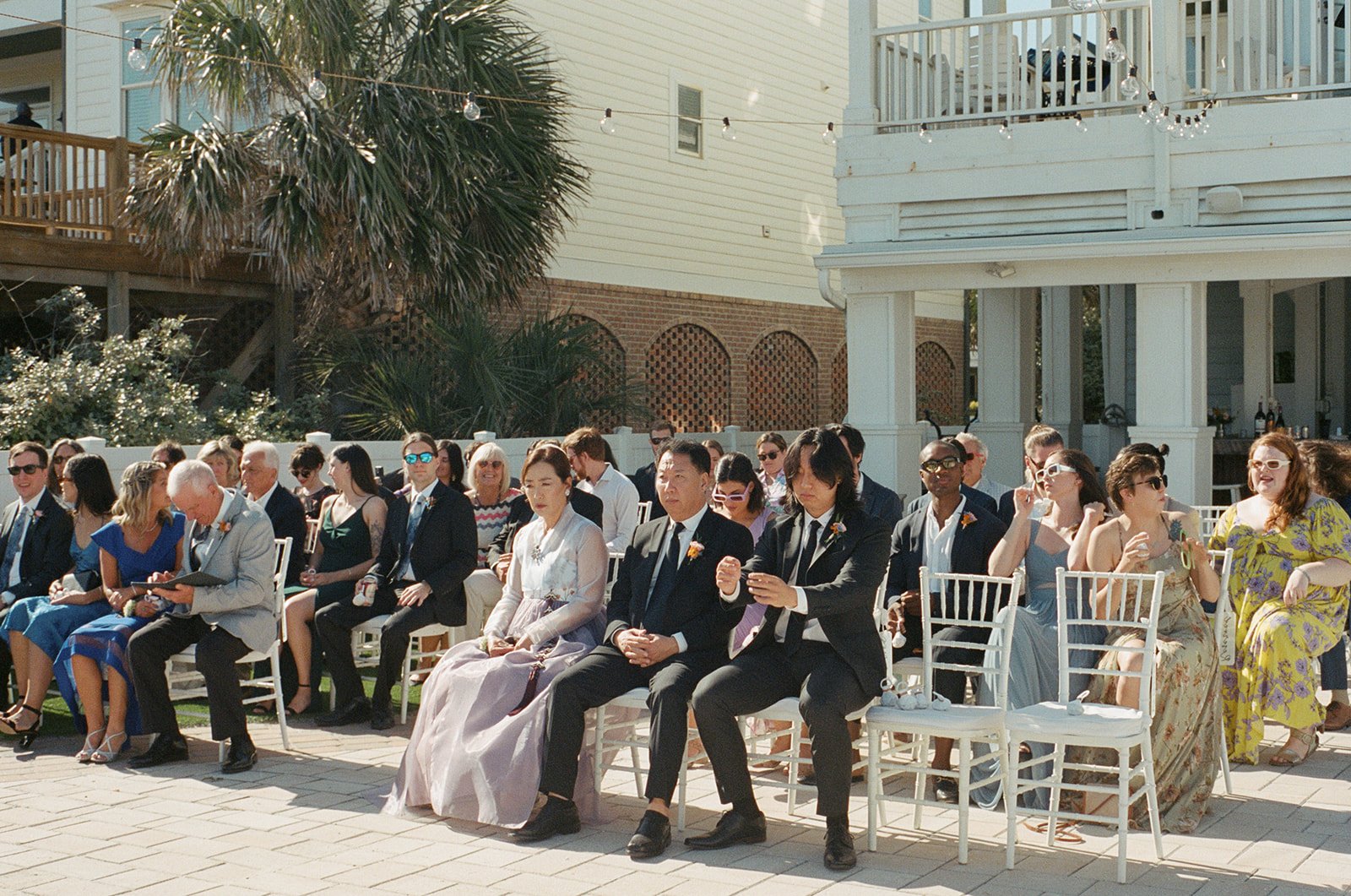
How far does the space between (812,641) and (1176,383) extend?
6.94 m

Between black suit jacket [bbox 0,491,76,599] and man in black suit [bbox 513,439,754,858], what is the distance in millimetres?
3492

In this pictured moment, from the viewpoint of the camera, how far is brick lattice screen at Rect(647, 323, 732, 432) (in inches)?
778

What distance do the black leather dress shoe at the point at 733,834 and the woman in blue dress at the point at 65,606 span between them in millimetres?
3782

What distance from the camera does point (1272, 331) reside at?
644 inches

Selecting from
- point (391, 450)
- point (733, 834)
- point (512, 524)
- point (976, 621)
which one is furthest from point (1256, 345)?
point (733, 834)

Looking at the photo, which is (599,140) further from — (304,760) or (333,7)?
(304,760)

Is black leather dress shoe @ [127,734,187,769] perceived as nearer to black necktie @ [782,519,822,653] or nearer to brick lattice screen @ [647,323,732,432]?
black necktie @ [782,519,822,653]

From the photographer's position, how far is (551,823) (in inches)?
232

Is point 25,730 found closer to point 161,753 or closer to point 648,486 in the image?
point 161,753

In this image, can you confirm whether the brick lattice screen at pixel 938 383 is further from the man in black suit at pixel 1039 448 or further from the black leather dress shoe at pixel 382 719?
the black leather dress shoe at pixel 382 719

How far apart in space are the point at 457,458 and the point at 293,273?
6.09 meters

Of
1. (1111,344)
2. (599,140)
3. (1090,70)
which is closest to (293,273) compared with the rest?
(599,140)

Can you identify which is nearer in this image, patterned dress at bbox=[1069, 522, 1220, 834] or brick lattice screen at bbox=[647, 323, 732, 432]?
patterned dress at bbox=[1069, 522, 1220, 834]

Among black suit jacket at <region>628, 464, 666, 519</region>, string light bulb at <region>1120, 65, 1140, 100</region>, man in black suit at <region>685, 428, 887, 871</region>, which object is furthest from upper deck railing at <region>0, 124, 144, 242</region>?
man in black suit at <region>685, 428, 887, 871</region>
